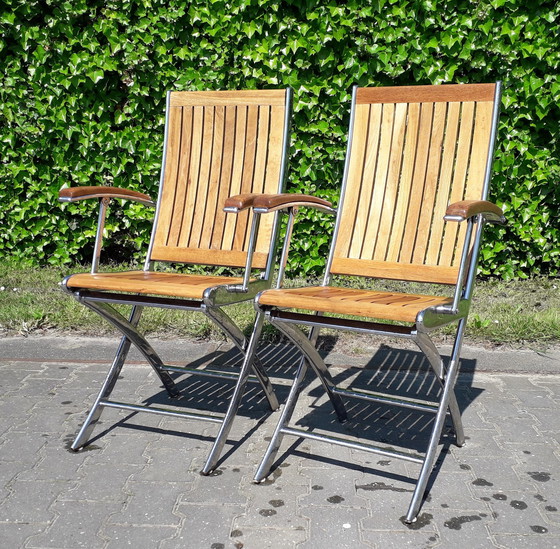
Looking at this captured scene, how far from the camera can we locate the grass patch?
4.58m

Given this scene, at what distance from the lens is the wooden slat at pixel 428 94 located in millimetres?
3252

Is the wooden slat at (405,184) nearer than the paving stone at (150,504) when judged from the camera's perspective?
No

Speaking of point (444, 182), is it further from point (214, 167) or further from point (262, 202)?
point (214, 167)

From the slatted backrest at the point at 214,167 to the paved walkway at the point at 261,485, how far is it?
30.2 inches

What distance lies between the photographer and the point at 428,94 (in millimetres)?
3381

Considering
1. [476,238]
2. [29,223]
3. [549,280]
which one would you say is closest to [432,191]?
[476,238]

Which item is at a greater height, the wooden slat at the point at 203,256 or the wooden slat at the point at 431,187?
the wooden slat at the point at 431,187

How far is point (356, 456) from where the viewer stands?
9.87 feet

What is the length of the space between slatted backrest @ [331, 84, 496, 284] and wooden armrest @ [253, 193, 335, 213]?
246 mm

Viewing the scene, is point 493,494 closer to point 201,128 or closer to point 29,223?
point 201,128

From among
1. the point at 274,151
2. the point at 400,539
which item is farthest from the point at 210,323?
the point at 400,539

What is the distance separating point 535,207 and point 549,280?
647 mm

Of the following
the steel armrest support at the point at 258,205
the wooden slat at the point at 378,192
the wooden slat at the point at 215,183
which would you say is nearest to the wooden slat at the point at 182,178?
the wooden slat at the point at 215,183

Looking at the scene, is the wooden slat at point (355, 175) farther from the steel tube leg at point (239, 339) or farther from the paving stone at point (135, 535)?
the paving stone at point (135, 535)
